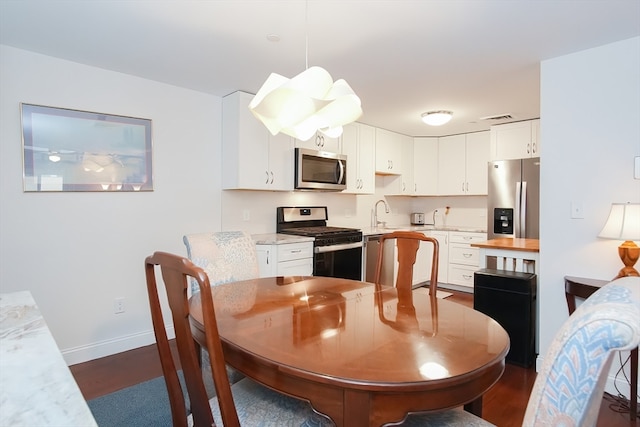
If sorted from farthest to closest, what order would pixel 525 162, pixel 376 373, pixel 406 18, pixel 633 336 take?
pixel 525 162, pixel 406 18, pixel 376 373, pixel 633 336

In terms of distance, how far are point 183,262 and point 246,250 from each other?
55.1 inches

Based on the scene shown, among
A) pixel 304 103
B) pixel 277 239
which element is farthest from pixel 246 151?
pixel 304 103

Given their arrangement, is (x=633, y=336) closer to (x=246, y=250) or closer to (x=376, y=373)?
(x=376, y=373)

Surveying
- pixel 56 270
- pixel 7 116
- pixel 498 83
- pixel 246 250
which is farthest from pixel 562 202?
pixel 7 116

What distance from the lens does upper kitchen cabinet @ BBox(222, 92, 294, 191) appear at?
345cm

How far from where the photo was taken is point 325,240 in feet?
12.6

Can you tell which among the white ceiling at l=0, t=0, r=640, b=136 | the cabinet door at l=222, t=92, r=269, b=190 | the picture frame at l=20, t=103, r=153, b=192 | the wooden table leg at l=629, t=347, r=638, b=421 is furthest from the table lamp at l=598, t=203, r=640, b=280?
the picture frame at l=20, t=103, r=153, b=192

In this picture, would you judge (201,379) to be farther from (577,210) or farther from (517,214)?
(517,214)

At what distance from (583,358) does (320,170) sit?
349 cm

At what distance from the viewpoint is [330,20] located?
82.4 inches

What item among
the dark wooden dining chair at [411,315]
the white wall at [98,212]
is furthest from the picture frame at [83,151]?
the dark wooden dining chair at [411,315]

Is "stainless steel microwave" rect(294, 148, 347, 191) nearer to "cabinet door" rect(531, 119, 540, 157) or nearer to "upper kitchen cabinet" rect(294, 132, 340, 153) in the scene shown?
"upper kitchen cabinet" rect(294, 132, 340, 153)

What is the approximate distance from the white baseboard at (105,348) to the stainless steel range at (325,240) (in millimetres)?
1650

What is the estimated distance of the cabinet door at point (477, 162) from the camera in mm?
5082
